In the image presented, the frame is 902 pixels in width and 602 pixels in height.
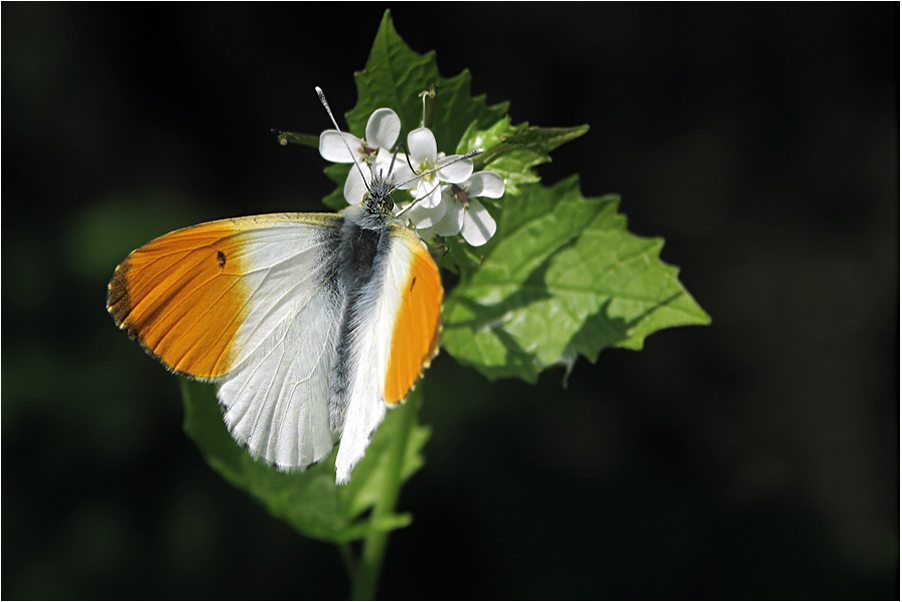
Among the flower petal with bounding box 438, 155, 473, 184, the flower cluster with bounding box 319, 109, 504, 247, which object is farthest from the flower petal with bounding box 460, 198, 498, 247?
the flower petal with bounding box 438, 155, 473, 184

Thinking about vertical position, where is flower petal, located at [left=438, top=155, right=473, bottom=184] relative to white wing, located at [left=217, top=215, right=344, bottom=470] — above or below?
above

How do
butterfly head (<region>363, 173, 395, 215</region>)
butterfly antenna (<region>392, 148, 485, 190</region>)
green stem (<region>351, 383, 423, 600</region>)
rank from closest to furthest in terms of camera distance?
butterfly antenna (<region>392, 148, 485, 190</region>) → butterfly head (<region>363, 173, 395, 215</region>) → green stem (<region>351, 383, 423, 600</region>)

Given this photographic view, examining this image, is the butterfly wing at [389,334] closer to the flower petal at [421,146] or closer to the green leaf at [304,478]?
the flower petal at [421,146]

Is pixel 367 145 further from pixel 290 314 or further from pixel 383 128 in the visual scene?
pixel 290 314

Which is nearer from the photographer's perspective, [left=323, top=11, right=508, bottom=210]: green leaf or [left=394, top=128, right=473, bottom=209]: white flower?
[left=394, top=128, right=473, bottom=209]: white flower

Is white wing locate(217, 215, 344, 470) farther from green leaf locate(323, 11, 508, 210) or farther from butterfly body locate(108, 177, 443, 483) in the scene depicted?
green leaf locate(323, 11, 508, 210)

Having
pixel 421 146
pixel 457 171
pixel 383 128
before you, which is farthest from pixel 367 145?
pixel 457 171
